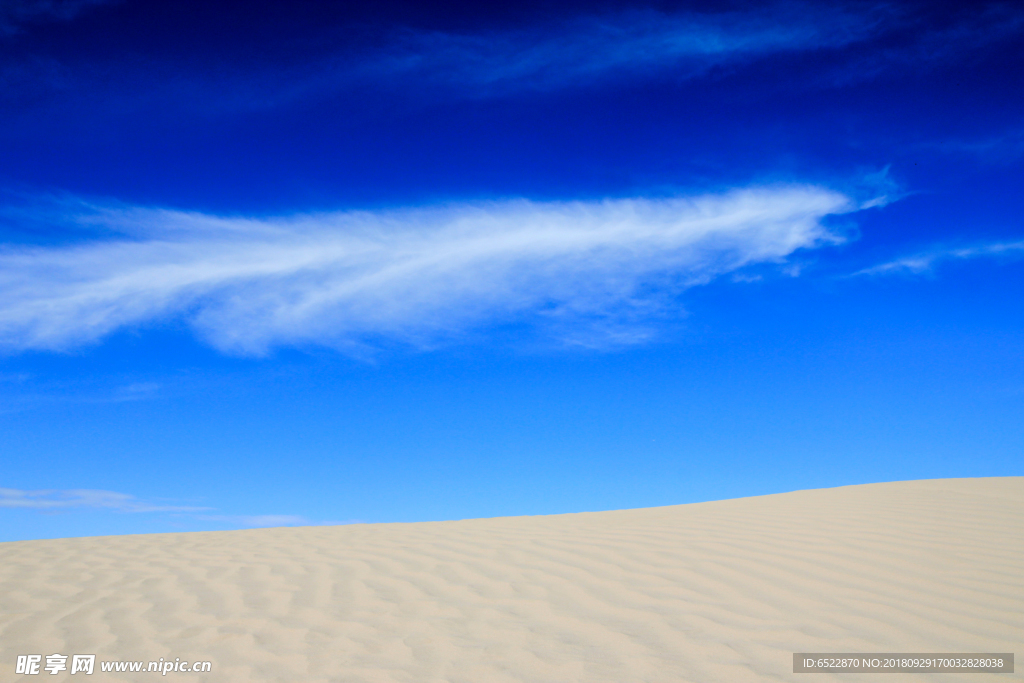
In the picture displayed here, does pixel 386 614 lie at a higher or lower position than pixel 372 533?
lower

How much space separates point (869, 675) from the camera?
10.9 feet

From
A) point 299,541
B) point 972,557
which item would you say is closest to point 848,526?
point 972,557

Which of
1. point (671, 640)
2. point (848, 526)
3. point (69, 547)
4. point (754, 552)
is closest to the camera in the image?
point (671, 640)

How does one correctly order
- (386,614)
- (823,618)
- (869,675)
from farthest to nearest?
(386,614), (823,618), (869,675)

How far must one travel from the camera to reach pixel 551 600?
15.1 ft

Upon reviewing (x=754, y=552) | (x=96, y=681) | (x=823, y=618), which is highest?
(x=754, y=552)

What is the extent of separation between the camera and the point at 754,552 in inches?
227

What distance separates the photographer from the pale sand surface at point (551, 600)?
359cm

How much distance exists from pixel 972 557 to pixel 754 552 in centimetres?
172

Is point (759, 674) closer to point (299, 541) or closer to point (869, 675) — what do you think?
point (869, 675)

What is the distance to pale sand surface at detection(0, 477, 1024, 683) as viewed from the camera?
11.8 ft

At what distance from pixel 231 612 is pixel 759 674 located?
357 centimetres

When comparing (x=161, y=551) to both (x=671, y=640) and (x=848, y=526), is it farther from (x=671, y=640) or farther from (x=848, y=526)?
(x=848, y=526)

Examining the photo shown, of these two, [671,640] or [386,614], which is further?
[386,614]
